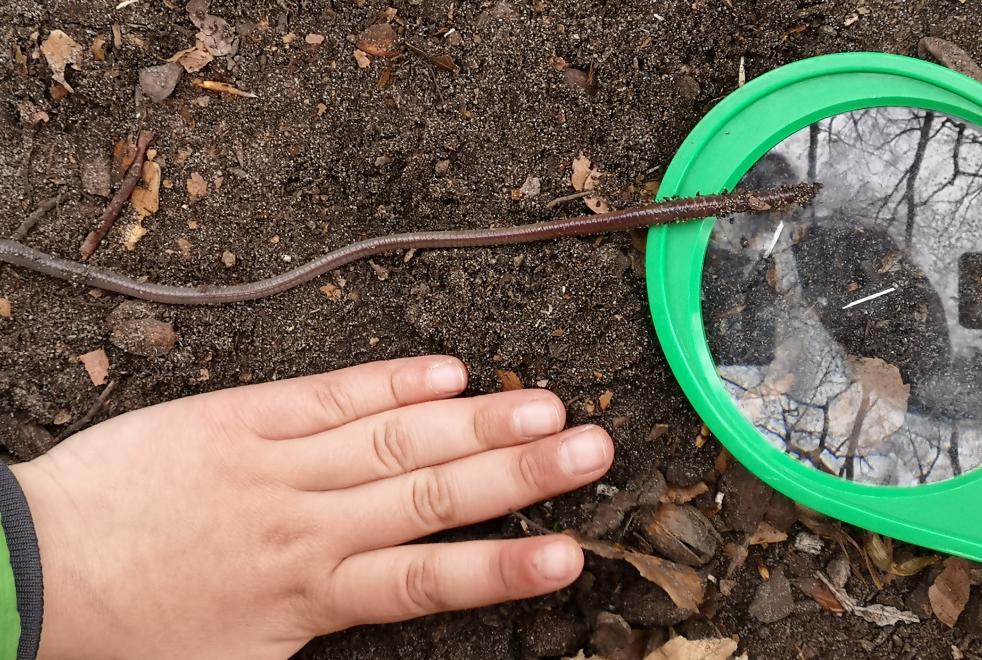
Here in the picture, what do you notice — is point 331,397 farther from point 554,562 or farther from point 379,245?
point 554,562

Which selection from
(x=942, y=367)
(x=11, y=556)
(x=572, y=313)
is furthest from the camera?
(x=572, y=313)

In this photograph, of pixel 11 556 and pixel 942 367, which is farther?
pixel 942 367

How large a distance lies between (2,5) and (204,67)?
660 mm

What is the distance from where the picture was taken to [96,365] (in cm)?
256

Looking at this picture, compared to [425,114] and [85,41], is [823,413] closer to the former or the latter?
[425,114]

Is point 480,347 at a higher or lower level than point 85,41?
lower

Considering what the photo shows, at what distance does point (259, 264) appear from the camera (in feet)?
8.53

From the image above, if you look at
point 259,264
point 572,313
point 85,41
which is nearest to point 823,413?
point 572,313

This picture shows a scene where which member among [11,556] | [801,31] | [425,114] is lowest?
[11,556]

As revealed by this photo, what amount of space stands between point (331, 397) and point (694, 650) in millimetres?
1395

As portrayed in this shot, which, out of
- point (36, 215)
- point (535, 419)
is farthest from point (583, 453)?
point (36, 215)

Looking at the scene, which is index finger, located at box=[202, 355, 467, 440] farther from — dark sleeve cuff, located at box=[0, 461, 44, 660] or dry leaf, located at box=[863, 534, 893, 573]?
dry leaf, located at box=[863, 534, 893, 573]

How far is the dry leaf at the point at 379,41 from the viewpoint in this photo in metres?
2.60

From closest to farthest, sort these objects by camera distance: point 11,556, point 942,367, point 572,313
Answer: point 11,556
point 942,367
point 572,313
